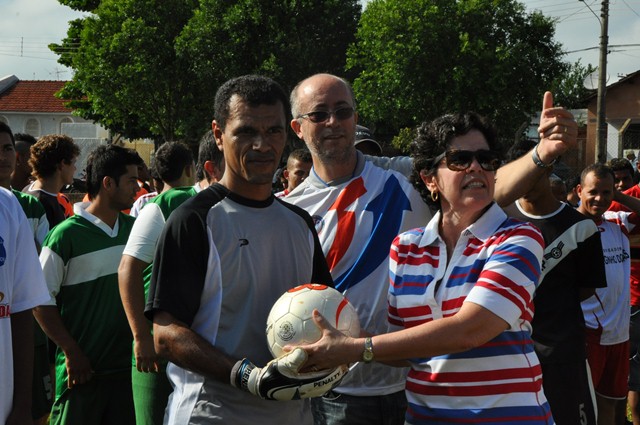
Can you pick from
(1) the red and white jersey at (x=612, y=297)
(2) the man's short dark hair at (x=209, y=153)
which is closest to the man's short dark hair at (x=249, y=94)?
(2) the man's short dark hair at (x=209, y=153)

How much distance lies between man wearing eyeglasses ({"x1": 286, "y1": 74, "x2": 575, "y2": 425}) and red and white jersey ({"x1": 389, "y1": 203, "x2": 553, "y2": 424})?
1.88 feet

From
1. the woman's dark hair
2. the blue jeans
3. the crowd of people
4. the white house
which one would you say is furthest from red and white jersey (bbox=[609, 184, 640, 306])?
the white house

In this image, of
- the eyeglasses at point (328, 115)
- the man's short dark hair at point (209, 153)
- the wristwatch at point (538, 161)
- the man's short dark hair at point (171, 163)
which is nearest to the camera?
the wristwatch at point (538, 161)

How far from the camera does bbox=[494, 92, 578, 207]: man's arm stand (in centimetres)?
331

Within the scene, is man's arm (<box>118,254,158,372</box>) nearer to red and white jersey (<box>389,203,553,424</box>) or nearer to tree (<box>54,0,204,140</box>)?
red and white jersey (<box>389,203,553,424</box>)

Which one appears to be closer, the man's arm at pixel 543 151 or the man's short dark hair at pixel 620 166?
the man's arm at pixel 543 151

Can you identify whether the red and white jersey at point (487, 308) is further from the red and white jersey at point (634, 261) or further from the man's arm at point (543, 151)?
the red and white jersey at point (634, 261)

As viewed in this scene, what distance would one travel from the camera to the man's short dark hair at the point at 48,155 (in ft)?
22.9

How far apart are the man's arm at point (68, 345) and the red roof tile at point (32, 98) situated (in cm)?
6048

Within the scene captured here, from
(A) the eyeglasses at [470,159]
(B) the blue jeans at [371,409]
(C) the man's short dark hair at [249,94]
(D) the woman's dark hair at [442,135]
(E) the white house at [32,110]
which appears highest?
(E) the white house at [32,110]

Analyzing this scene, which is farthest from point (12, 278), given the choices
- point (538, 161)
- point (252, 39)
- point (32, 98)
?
point (32, 98)

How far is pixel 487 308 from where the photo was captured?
275 cm

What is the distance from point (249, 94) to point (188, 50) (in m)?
33.5

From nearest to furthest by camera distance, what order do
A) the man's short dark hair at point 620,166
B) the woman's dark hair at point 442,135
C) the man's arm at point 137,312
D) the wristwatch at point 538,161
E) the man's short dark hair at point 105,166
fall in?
the woman's dark hair at point 442,135
the wristwatch at point 538,161
the man's arm at point 137,312
the man's short dark hair at point 105,166
the man's short dark hair at point 620,166
